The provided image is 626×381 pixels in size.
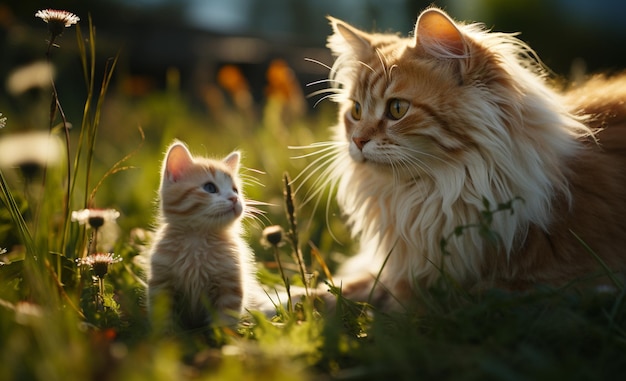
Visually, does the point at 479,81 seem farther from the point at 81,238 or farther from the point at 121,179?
the point at 121,179

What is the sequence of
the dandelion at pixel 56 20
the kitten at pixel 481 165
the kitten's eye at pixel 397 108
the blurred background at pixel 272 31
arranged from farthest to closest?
the blurred background at pixel 272 31, the kitten's eye at pixel 397 108, the kitten at pixel 481 165, the dandelion at pixel 56 20

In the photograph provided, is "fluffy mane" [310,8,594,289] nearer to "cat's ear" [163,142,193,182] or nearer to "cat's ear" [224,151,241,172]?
"cat's ear" [224,151,241,172]

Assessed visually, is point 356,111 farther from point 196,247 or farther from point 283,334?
point 283,334

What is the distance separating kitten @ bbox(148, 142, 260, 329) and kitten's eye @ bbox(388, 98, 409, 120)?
689 mm

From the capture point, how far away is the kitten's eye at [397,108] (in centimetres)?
226

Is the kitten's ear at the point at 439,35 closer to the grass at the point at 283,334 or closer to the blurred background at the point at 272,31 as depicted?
the grass at the point at 283,334

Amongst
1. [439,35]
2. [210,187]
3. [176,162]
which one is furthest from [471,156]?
[176,162]

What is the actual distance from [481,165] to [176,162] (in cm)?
107

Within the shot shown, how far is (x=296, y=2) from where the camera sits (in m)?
10.7

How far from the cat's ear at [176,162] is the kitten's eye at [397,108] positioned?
2.59 feet

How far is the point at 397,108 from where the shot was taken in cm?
230

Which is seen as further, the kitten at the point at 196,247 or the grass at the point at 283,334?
the kitten at the point at 196,247

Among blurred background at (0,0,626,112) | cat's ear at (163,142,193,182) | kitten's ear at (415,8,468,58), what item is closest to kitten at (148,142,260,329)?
cat's ear at (163,142,193,182)

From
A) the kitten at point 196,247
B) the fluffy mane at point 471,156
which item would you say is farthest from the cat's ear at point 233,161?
the fluffy mane at point 471,156
